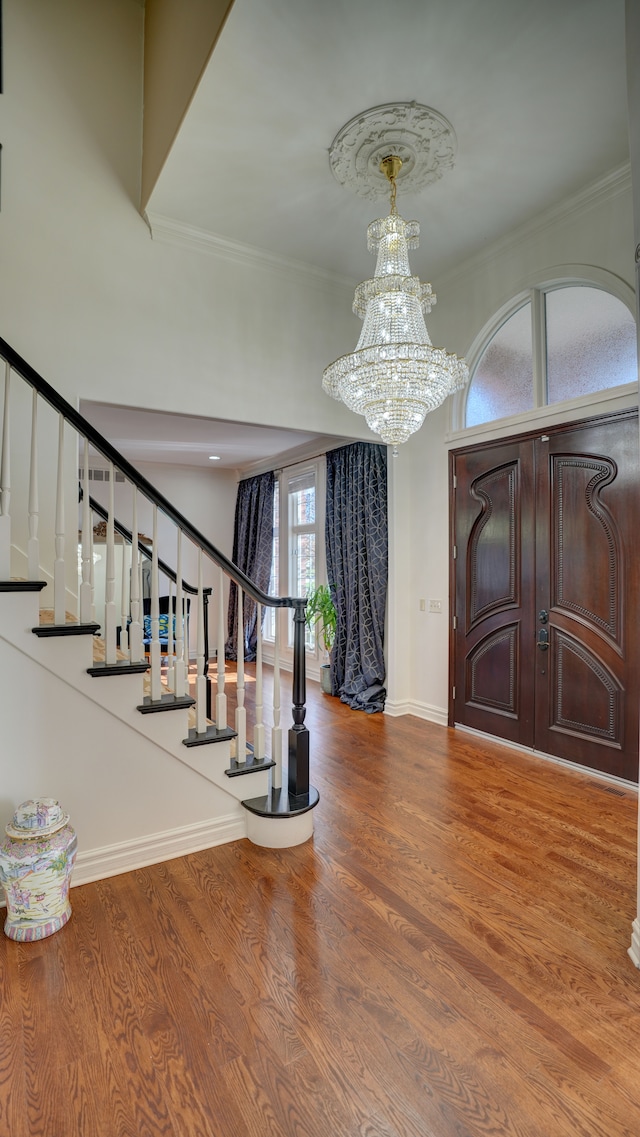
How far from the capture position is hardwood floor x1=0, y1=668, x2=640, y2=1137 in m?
1.39

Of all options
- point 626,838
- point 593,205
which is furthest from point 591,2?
point 626,838

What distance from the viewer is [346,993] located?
1761 mm

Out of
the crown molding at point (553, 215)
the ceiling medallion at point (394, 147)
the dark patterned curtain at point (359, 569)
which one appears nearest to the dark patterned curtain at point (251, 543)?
the dark patterned curtain at point (359, 569)

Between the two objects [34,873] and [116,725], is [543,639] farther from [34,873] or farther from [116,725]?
[34,873]

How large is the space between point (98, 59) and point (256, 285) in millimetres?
1666

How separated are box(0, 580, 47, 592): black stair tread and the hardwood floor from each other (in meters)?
1.34

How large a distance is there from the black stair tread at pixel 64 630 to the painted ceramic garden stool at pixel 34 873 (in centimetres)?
68

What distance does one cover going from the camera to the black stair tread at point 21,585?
2202mm

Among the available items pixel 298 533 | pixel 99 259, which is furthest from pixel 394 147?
pixel 298 533

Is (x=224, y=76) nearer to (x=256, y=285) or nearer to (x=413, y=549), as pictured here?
(x=256, y=285)

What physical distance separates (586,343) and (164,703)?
3510 mm

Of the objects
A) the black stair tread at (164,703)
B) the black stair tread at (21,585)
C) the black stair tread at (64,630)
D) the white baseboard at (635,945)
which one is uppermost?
the black stair tread at (21,585)

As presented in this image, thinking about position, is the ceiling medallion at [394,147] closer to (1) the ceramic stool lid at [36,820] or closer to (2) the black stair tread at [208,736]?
(2) the black stair tread at [208,736]

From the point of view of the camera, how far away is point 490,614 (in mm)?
4215
